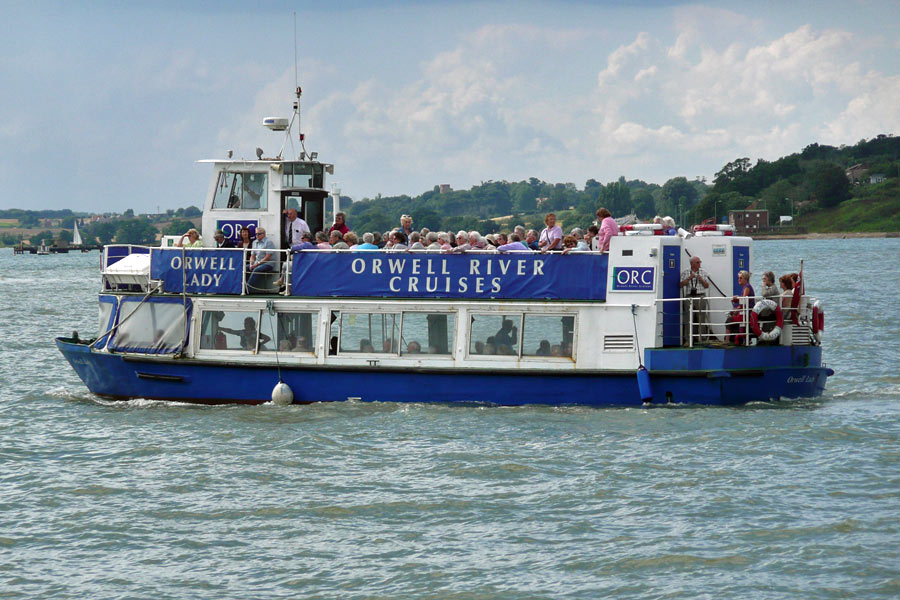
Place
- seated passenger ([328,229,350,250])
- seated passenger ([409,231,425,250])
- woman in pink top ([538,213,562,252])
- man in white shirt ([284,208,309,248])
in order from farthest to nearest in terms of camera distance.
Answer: man in white shirt ([284,208,309,248]), seated passenger ([328,229,350,250]), seated passenger ([409,231,425,250]), woman in pink top ([538,213,562,252])

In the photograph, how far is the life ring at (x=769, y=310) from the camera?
1902 centimetres

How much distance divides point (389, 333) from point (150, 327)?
4530mm

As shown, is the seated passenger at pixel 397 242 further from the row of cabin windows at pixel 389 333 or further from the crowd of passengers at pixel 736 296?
the crowd of passengers at pixel 736 296

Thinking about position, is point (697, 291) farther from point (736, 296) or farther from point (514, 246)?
point (514, 246)

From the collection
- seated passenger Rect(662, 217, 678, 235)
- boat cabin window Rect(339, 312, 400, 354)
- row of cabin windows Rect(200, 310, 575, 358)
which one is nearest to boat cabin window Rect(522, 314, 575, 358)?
row of cabin windows Rect(200, 310, 575, 358)

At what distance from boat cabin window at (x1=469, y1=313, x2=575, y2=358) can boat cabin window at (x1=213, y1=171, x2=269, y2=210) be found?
517 cm

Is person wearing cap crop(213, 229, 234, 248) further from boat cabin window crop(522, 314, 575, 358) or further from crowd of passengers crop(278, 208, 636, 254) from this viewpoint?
boat cabin window crop(522, 314, 575, 358)

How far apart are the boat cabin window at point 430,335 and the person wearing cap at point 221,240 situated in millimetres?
3732

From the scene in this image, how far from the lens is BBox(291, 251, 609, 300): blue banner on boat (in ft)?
63.0

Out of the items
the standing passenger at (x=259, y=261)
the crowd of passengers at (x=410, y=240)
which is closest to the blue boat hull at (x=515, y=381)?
the standing passenger at (x=259, y=261)

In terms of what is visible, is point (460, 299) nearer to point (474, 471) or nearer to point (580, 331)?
point (580, 331)

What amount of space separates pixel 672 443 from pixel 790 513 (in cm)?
335

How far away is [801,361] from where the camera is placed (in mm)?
19422

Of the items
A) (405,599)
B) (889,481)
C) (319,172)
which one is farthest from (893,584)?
(319,172)
